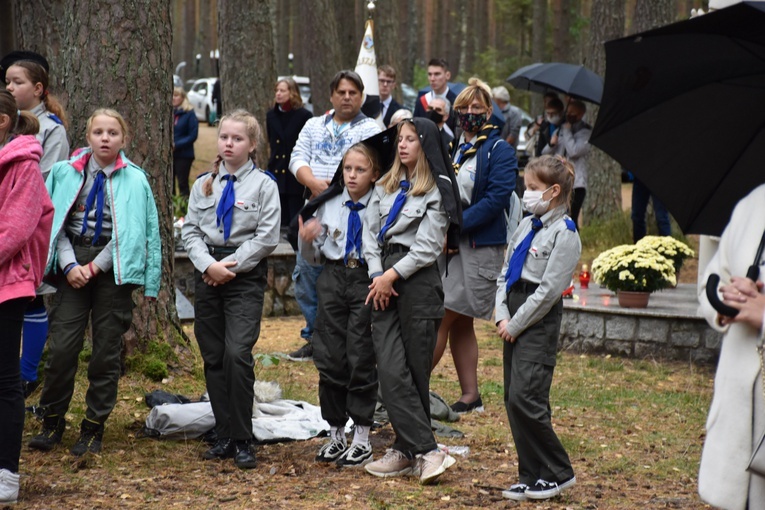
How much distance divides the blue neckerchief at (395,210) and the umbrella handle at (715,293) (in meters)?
2.27

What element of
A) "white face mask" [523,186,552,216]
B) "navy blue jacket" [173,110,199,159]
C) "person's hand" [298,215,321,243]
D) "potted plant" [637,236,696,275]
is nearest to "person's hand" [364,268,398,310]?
"person's hand" [298,215,321,243]

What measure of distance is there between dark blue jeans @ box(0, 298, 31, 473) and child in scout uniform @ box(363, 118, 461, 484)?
1786mm

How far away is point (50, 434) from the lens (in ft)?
18.5

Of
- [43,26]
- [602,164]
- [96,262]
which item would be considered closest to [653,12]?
[602,164]

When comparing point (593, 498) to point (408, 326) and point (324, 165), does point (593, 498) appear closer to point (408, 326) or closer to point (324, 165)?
point (408, 326)

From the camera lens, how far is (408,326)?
532cm

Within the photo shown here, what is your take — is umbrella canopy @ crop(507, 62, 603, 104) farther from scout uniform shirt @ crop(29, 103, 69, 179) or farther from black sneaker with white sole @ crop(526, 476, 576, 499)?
black sneaker with white sole @ crop(526, 476, 576, 499)

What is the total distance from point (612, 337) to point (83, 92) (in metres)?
5.15

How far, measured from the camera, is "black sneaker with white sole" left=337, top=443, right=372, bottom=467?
555cm

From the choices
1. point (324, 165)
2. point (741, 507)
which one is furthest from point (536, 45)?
point (741, 507)

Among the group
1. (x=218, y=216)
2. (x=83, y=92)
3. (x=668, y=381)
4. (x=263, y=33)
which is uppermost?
(x=263, y=33)

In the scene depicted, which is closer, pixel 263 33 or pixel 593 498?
pixel 593 498

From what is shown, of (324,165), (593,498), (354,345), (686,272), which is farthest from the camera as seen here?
(686,272)

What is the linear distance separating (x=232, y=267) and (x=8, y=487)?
5.29 ft
